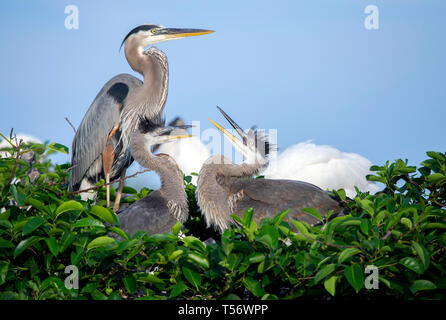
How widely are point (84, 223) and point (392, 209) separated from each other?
1854mm

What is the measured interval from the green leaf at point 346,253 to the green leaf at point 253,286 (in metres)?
0.50

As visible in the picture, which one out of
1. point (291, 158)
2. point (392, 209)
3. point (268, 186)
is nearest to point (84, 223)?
point (392, 209)

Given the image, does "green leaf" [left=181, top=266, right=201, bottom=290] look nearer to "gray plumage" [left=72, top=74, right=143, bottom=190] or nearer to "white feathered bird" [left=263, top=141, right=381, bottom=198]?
"gray plumage" [left=72, top=74, right=143, bottom=190]

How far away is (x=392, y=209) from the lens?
3666 millimetres

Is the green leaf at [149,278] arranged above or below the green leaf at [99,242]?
below

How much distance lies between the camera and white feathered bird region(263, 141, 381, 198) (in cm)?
848

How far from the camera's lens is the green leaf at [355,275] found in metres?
3.07

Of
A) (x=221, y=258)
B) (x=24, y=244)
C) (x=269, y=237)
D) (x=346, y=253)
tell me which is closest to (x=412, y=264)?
(x=346, y=253)

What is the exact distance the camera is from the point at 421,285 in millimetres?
3242

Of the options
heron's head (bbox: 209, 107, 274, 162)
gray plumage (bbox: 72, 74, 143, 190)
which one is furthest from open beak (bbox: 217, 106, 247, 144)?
gray plumage (bbox: 72, 74, 143, 190)

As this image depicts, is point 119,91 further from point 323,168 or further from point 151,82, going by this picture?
point 323,168

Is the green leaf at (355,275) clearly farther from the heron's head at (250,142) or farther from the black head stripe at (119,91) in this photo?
the black head stripe at (119,91)

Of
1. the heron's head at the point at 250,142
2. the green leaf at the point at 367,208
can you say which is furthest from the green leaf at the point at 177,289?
the heron's head at the point at 250,142
